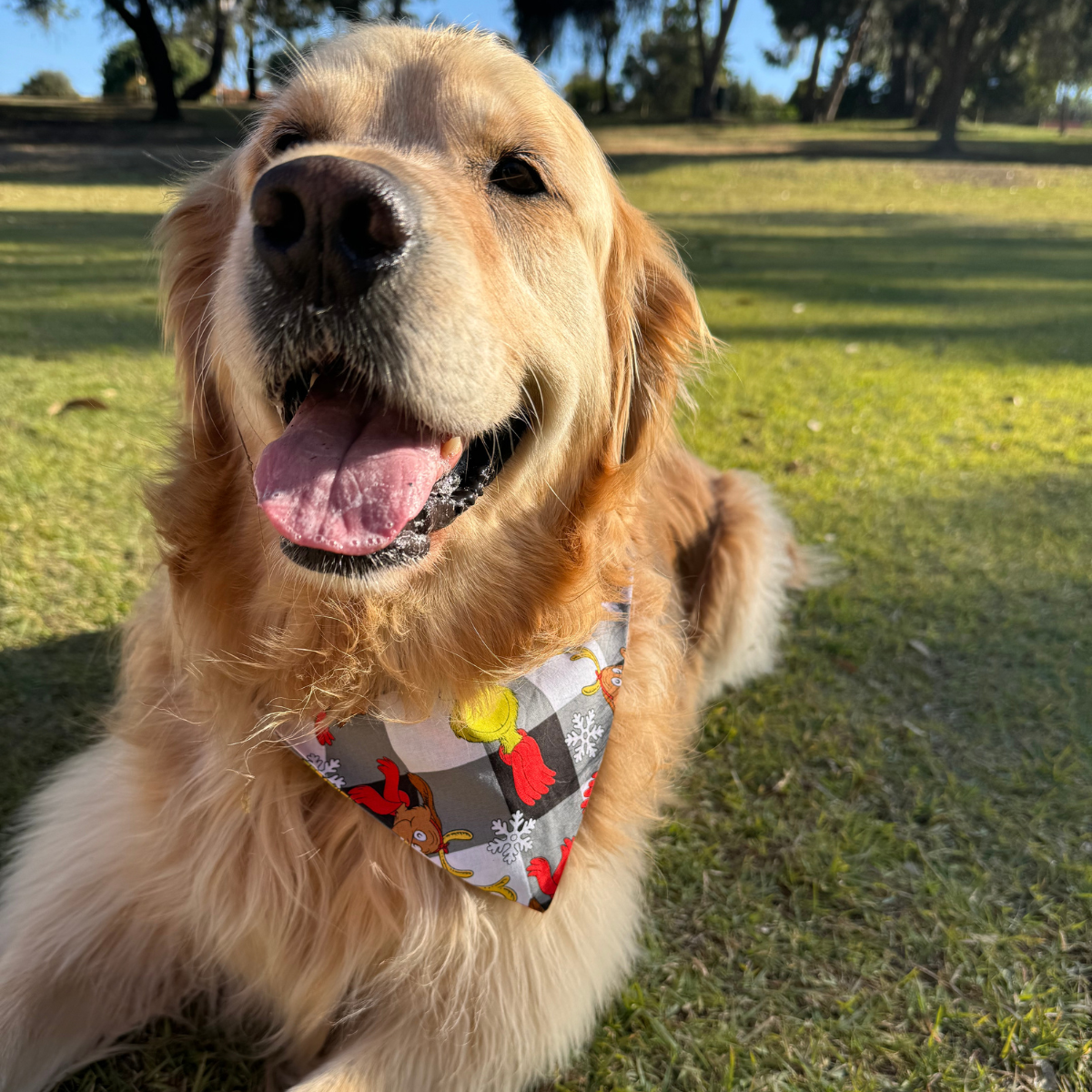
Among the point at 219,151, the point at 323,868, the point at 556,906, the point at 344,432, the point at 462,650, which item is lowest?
the point at 556,906

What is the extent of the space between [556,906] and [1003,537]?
343cm

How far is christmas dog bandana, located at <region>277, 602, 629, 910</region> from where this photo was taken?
179cm

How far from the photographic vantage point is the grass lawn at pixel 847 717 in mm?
2004

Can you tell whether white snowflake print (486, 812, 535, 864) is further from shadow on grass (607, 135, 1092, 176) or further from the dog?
shadow on grass (607, 135, 1092, 176)

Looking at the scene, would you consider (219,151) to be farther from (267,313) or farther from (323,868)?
(323,868)

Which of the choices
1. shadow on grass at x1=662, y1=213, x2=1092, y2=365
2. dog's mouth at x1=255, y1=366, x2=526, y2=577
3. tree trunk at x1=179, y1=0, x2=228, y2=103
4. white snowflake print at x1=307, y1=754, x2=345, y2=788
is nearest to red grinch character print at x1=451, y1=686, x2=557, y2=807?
white snowflake print at x1=307, y1=754, x2=345, y2=788

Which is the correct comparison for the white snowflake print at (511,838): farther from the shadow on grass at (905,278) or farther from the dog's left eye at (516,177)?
the shadow on grass at (905,278)

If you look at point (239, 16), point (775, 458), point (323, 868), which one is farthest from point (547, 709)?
point (239, 16)

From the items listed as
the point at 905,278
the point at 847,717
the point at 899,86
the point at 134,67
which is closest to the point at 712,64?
the point at 899,86

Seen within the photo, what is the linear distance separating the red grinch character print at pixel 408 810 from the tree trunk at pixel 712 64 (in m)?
39.4

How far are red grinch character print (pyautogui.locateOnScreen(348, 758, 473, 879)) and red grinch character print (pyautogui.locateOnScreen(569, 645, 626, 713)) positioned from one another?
0.45 m

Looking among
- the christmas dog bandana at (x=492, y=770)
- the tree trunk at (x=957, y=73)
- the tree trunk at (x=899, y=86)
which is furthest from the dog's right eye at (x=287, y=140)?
the tree trunk at (x=899, y=86)

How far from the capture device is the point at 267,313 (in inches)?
58.7

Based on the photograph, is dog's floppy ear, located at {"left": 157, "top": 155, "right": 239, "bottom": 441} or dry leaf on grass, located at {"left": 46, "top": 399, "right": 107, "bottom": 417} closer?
dog's floppy ear, located at {"left": 157, "top": 155, "right": 239, "bottom": 441}
